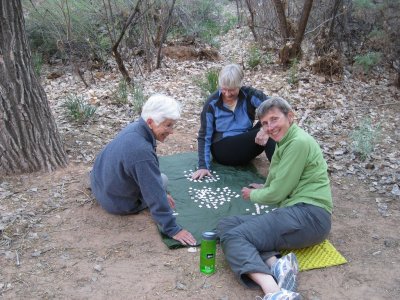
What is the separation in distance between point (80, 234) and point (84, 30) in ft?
19.9

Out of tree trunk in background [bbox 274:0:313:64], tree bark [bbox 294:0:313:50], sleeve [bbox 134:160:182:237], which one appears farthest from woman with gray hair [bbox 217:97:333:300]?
tree trunk in background [bbox 274:0:313:64]

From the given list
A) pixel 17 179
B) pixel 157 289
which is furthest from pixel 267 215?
pixel 17 179

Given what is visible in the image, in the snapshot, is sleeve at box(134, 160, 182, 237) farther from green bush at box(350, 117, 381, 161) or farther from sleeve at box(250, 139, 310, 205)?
green bush at box(350, 117, 381, 161)

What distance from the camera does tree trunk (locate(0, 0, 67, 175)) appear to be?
11.2 feet

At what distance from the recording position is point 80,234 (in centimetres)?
305

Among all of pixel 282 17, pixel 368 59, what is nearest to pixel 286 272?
pixel 368 59

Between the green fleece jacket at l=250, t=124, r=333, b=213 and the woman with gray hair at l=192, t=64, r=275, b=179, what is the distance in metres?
1.08

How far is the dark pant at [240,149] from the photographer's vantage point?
3918 mm

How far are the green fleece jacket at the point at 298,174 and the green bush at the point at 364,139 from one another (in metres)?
1.74

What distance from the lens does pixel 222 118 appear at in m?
3.94

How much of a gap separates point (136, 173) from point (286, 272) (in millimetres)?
1147

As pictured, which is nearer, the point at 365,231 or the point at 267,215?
the point at 267,215

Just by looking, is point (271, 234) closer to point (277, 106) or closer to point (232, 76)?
point (277, 106)

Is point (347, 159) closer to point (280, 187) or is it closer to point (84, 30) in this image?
point (280, 187)
